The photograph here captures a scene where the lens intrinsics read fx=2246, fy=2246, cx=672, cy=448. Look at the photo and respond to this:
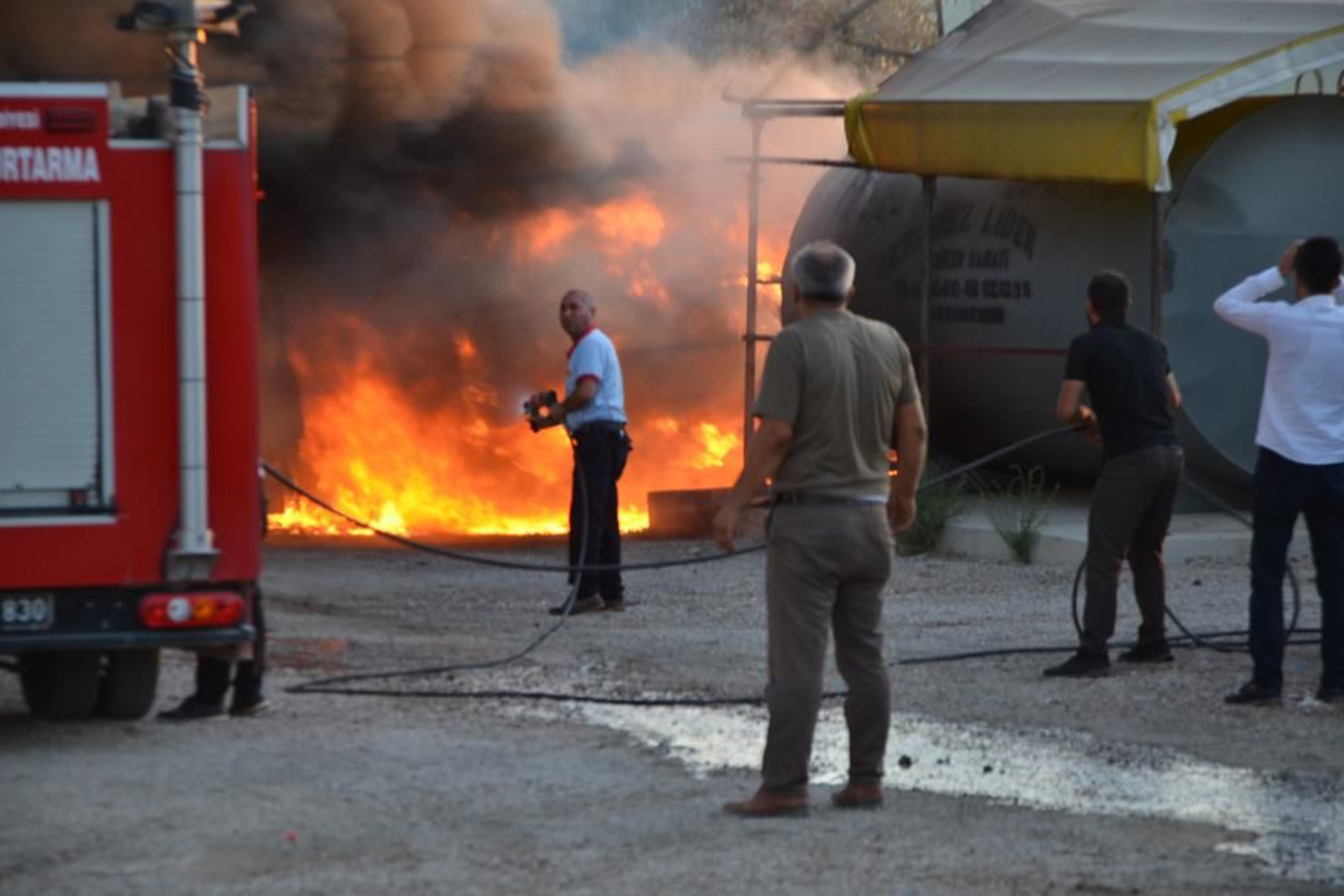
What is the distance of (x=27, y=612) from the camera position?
7.15 m

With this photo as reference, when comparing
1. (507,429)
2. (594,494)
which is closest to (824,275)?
(594,494)

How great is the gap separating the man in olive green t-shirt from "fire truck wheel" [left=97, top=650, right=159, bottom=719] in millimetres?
2454

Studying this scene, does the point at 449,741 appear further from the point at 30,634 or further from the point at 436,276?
the point at 436,276

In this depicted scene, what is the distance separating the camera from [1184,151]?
560 inches

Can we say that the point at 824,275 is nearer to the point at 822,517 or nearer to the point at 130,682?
the point at 822,517

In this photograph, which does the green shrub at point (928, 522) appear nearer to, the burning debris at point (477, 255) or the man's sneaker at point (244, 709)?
the burning debris at point (477, 255)

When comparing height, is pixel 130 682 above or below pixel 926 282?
below

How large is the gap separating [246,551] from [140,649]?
0.81 metres

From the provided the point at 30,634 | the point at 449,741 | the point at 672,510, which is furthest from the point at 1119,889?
the point at 672,510

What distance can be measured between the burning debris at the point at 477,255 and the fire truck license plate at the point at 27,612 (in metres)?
11.8

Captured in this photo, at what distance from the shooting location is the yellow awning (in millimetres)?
13164

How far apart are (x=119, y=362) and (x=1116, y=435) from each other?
4331 millimetres

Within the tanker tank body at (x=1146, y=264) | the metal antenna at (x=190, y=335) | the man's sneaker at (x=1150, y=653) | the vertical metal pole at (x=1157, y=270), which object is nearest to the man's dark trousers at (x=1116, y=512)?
the man's sneaker at (x=1150, y=653)

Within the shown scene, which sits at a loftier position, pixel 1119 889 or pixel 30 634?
pixel 30 634
